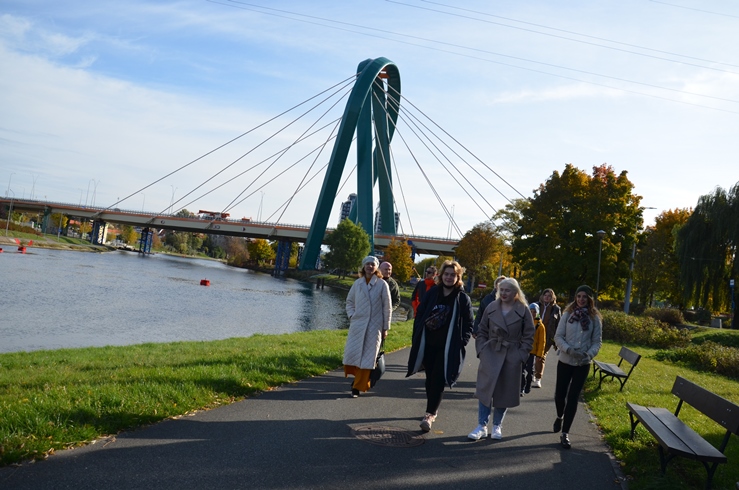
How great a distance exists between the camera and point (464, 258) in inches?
2335

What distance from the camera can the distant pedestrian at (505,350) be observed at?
21.2ft

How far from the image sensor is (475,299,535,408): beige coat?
6457 millimetres

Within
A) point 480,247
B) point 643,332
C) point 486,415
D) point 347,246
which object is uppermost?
point 480,247

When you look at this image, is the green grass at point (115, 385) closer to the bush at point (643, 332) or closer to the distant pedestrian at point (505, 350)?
the distant pedestrian at point (505, 350)

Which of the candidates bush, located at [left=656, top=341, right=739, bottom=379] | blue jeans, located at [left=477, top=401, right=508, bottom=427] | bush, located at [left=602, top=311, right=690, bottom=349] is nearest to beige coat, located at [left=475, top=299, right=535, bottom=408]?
blue jeans, located at [left=477, top=401, right=508, bottom=427]

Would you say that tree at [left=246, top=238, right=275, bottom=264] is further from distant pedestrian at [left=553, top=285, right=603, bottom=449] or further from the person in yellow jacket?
distant pedestrian at [left=553, top=285, right=603, bottom=449]

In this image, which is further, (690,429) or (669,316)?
(669,316)

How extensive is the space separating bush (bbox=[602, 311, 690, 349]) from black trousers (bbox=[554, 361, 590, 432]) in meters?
16.2

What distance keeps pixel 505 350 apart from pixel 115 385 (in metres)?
4.09

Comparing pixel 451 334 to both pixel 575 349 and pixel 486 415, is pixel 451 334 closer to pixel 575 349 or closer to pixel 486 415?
pixel 486 415

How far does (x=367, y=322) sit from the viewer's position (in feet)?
25.6

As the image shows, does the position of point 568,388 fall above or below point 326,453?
above

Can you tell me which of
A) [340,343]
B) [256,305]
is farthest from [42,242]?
[340,343]

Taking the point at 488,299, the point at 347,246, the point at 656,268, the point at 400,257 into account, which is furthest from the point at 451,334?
the point at 347,246
